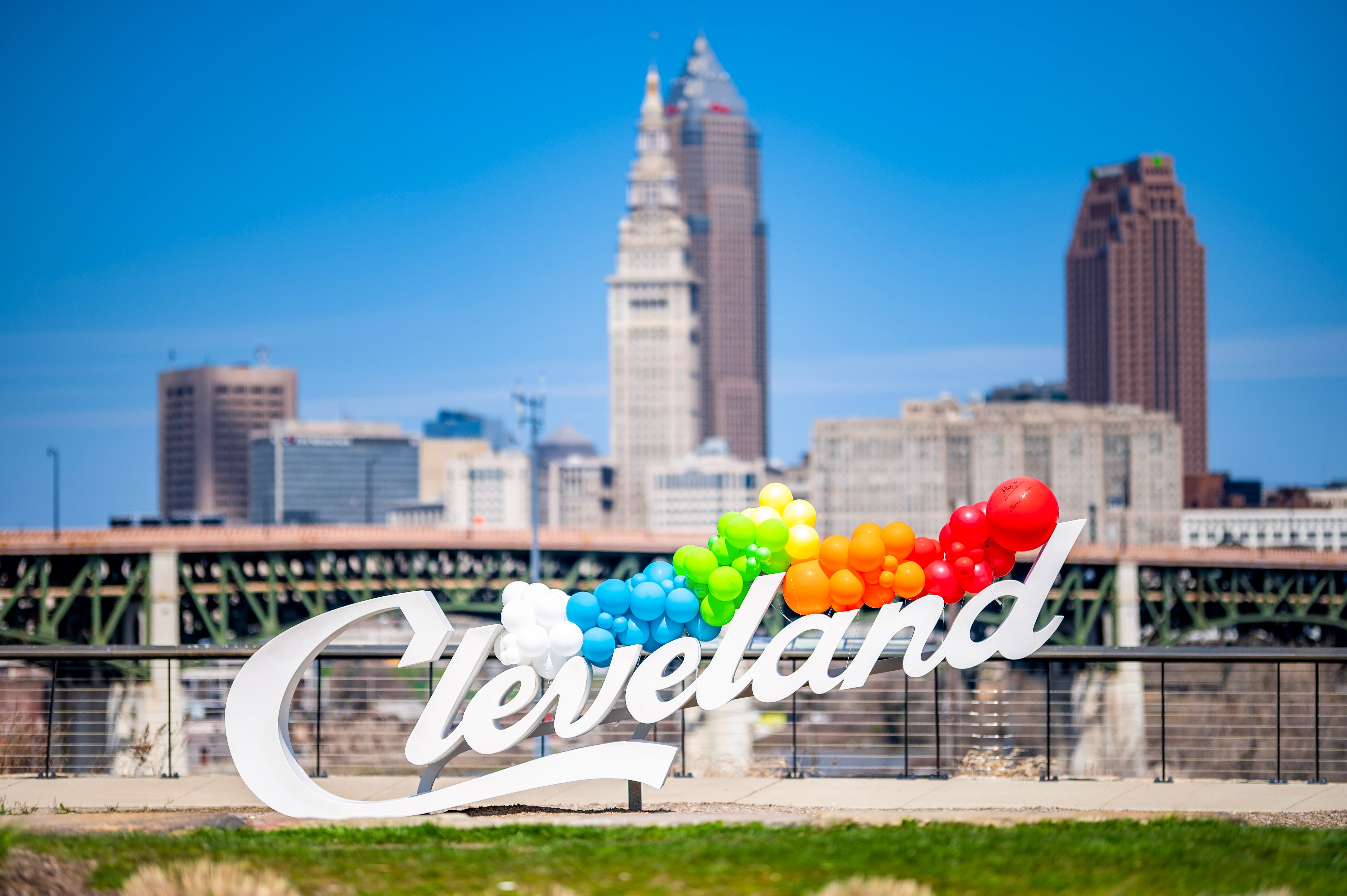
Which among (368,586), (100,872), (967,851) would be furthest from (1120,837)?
(368,586)

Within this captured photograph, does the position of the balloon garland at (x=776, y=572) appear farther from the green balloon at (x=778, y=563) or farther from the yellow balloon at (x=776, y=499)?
the yellow balloon at (x=776, y=499)

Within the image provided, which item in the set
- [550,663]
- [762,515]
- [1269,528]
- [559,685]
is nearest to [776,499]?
[762,515]

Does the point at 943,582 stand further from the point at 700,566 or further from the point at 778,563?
the point at 700,566

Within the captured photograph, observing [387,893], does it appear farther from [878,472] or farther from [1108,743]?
[878,472]

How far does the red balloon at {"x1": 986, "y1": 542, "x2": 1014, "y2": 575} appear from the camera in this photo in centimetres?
1518

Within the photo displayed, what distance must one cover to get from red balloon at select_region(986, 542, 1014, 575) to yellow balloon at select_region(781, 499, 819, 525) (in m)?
1.76

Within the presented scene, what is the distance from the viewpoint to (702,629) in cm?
1499

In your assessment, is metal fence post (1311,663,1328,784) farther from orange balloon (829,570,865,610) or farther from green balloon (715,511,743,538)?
green balloon (715,511,743,538)

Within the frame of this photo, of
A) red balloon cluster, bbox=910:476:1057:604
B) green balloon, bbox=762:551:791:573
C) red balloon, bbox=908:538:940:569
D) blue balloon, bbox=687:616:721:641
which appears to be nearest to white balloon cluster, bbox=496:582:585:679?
blue balloon, bbox=687:616:721:641

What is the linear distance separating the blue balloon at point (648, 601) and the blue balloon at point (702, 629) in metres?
0.38

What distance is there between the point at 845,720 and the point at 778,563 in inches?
3054

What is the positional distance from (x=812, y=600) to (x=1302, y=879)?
5516 millimetres

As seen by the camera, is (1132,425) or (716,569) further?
(1132,425)

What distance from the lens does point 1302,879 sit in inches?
416
